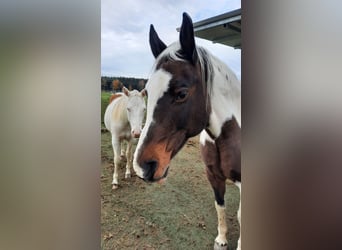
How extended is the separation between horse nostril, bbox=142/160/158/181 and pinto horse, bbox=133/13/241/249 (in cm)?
1

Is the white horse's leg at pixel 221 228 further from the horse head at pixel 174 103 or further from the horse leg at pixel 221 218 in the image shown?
the horse head at pixel 174 103

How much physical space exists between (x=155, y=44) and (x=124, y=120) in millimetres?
500

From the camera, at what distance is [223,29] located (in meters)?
1.50

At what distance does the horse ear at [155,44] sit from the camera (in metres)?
1.66

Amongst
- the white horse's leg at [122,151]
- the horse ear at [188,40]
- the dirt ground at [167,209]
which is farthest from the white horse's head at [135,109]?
the horse ear at [188,40]

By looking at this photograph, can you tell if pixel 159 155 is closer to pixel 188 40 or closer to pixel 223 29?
pixel 188 40

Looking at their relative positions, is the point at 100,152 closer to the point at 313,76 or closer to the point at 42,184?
the point at 42,184

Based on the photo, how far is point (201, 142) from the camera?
5.19ft

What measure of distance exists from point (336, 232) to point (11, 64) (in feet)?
6.54

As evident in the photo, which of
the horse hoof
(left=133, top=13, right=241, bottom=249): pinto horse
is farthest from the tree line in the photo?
the horse hoof

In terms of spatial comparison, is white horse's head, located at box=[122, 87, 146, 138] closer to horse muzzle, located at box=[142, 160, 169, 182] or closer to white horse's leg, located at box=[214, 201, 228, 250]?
horse muzzle, located at box=[142, 160, 169, 182]

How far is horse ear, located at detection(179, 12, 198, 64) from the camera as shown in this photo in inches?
60.7

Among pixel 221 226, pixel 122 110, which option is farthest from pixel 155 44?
pixel 221 226

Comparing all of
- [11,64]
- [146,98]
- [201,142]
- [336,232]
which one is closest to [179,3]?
[146,98]
